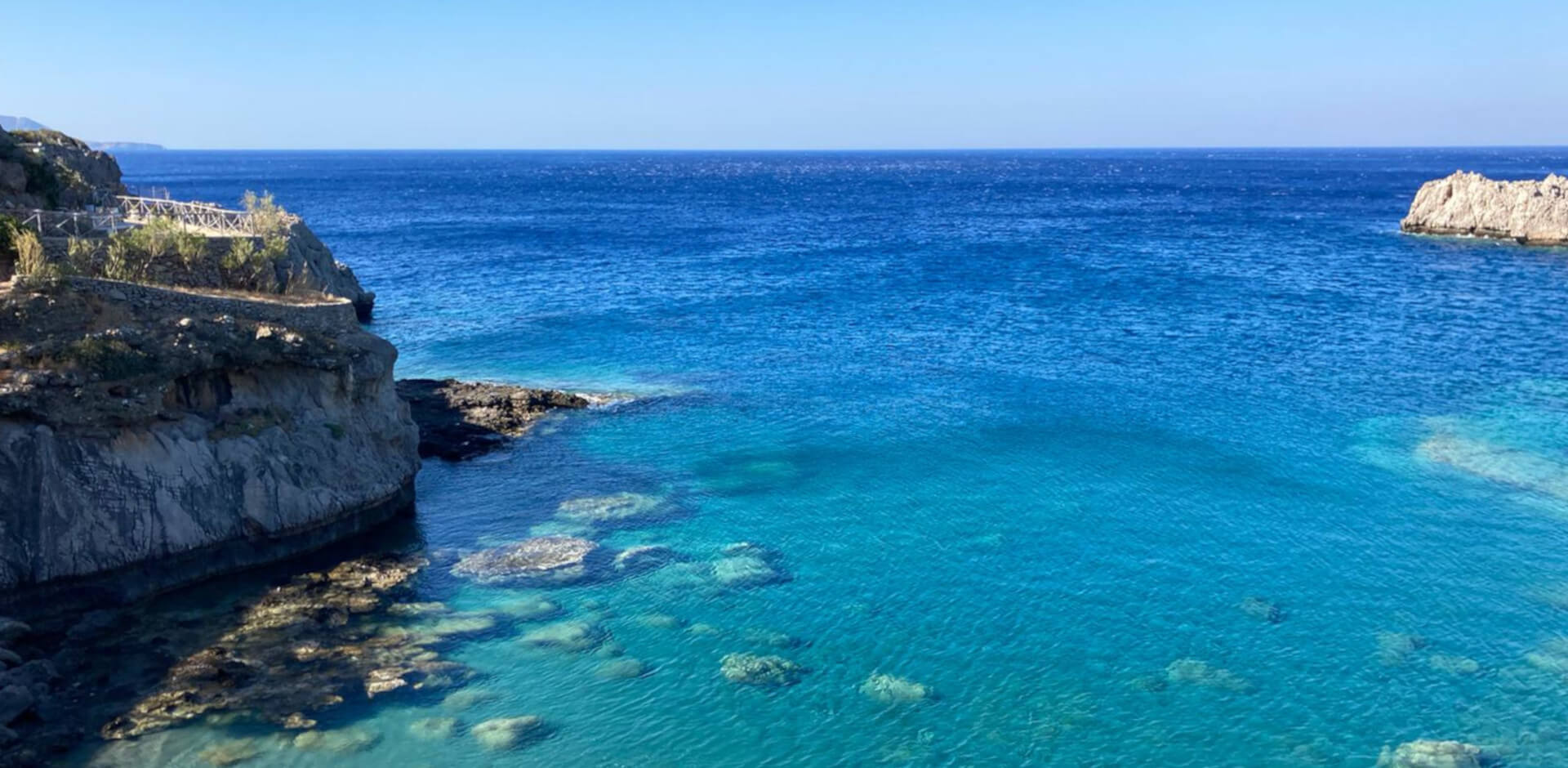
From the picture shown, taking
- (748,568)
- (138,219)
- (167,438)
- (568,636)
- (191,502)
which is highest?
(138,219)

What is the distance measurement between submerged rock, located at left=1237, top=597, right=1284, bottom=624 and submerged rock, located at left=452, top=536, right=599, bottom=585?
17.9 m

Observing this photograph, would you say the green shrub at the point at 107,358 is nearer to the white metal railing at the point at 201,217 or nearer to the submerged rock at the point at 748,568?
the white metal railing at the point at 201,217

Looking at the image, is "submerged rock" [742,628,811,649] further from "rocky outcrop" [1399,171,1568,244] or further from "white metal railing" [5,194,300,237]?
"rocky outcrop" [1399,171,1568,244]

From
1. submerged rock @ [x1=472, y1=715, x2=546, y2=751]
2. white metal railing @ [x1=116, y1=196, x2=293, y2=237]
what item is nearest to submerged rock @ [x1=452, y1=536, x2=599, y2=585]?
submerged rock @ [x1=472, y1=715, x2=546, y2=751]

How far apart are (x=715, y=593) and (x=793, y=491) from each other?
8.16 meters

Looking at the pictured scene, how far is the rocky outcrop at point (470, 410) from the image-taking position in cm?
3994

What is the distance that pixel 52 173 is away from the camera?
144 feet

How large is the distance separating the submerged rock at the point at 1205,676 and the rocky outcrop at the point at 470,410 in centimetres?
2561

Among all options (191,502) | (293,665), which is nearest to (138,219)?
(191,502)

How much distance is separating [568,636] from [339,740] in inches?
237

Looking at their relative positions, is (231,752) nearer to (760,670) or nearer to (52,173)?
(760,670)

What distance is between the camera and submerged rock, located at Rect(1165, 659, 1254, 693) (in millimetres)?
24094

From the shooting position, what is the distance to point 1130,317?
211 feet

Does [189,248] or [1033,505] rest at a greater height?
[189,248]
